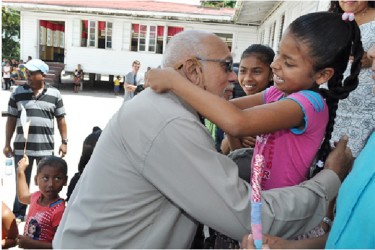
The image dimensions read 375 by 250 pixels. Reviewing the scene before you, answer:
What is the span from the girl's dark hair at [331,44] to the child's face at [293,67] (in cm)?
2

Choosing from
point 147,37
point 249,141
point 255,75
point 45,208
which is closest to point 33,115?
point 45,208

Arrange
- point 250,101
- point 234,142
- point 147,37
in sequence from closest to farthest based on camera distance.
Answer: point 250,101, point 234,142, point 147,37

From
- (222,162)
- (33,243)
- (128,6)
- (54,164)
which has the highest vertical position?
(128,6)

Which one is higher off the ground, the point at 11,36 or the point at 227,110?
Answer: the point at 11,36

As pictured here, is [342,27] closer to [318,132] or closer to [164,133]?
[318,132]

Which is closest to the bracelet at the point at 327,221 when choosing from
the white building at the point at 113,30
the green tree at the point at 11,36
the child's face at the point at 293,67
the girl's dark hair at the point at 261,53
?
the child's face at the point at 293,67

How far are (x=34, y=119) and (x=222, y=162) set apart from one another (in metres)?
4.25

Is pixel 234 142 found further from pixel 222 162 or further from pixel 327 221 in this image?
pixel 222 162

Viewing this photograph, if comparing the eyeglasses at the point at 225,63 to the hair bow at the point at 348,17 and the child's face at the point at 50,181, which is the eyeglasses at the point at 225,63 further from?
the child's face at the point at 50,181

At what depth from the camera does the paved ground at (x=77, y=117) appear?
5797 millimetres

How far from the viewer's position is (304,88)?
71.7 inches

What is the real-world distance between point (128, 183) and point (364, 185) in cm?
86

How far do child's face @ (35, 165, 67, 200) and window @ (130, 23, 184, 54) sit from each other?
18.5 metres

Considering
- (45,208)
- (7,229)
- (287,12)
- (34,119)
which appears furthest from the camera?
(287,12)
